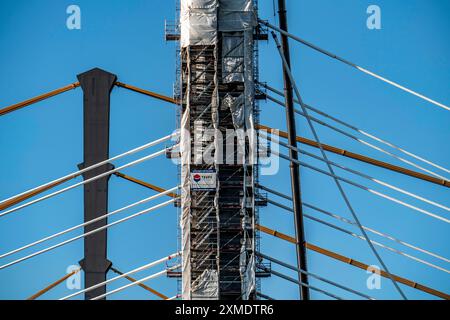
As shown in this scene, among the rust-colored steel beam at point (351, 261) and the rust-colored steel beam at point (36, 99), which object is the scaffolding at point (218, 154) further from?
the rust-colored steel beam at point (36, 99)

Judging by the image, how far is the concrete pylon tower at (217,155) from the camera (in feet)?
158

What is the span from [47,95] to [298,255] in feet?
45.3

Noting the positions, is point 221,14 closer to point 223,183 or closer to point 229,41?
point 229,41

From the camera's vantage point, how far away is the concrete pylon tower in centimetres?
4822

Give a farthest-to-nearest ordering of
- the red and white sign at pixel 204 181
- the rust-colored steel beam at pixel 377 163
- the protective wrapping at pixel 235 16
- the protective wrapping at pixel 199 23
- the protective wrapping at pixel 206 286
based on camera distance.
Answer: the rust-colored steel beam at pixel 377 163, the protective wrapping at pixel 235 16, the protective wrapping at pixel 199 23, the red and white sign at pixel 204 181, the protective wrapping at pixel 206 286

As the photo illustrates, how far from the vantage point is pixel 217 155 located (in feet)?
158

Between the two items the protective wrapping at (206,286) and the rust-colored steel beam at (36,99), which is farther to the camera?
the rust-colored steel beam at (36,99)

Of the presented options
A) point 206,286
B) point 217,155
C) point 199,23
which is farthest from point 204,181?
point 199,23

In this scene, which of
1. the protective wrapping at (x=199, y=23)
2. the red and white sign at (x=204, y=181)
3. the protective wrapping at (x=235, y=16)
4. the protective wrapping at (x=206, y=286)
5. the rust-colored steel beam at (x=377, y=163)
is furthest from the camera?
the rust-colored steel beam at (x=377, y=163)

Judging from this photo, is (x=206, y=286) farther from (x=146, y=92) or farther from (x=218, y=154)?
(x=146, y=92)

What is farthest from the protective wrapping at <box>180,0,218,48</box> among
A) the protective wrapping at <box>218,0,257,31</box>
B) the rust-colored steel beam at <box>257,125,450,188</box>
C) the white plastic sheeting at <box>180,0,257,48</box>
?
the rust-colored steel beam at <box>257,125,450,188</box>

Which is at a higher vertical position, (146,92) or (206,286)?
(146,92)

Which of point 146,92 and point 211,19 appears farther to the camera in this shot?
point 146,92

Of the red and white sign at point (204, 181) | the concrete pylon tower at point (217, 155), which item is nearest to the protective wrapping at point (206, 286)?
the concrete pylon tower at point (217, 155)
